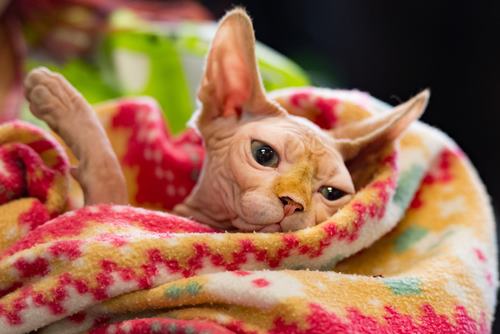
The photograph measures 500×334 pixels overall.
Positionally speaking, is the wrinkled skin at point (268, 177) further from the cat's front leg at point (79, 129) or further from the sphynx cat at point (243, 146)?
the cat's front leg at point (79, 129)

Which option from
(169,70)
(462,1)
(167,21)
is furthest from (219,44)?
(462,1)

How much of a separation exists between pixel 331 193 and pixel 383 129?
11 centimetres

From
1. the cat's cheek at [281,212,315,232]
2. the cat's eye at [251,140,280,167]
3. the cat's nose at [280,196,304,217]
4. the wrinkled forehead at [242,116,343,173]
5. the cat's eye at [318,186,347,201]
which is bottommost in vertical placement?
the cat's cheek at [281,212,315,232]

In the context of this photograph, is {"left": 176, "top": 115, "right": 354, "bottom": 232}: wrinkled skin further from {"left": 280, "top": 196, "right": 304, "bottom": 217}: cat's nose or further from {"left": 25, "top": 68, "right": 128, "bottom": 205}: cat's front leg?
{"left": 25, "top": 68, "right": 128, "bottom": 205}: cat's front leg

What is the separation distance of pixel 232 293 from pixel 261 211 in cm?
11

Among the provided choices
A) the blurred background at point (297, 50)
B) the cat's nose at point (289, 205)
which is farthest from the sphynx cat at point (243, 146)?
the blurred background at point (297, 50)

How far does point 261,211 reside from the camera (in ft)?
2.15

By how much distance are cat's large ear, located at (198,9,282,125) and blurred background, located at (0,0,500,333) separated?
12.7 inches

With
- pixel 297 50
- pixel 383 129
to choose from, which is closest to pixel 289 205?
pixel 383 129

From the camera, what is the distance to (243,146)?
727 mm

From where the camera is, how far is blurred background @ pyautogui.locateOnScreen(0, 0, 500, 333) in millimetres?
1252

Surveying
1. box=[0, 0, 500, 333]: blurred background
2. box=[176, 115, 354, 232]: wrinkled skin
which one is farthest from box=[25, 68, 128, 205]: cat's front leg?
box=[0, 0, 500, 333]: blurred background

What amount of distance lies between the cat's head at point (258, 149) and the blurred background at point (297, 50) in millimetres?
272

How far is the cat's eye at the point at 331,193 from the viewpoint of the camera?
2.36ft
